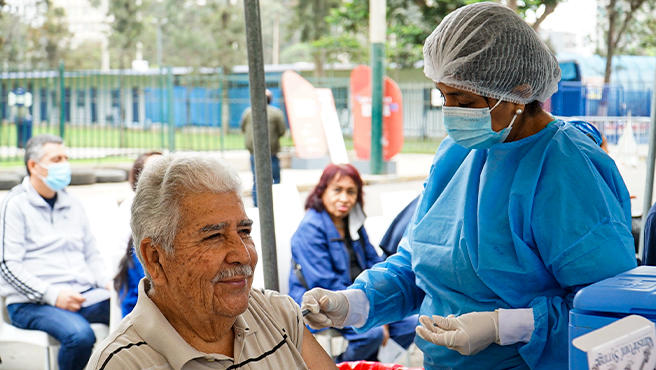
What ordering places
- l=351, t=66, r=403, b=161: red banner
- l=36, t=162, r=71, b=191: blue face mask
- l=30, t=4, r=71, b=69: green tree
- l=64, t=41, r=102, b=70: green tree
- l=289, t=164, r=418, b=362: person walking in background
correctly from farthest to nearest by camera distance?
1. l=64, t=41, r=102, b=70: green tree
2. l=30, t=4, r=71, b=69: green tree
3. l=351, t=66, r=403, b=161: red banner
4. l=36, t=162, r=71, b=191: blue face mask
5. l=289, t=164, r=418, b=362: person walking in background

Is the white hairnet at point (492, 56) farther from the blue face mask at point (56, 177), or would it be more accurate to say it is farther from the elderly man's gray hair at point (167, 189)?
the blue face mask at point (56, 177)

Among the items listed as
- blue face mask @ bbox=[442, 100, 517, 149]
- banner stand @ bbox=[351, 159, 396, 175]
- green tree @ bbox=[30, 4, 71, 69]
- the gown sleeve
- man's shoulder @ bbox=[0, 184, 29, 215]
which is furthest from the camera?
green tree @ bbox=[30, 4, 71, 69]

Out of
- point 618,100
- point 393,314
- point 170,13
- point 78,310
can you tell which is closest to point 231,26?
point 170,13

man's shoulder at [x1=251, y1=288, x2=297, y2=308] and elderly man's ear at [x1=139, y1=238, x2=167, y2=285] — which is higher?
elderly man's ear at [x1=139, y1=238, x2=167, y2=285]

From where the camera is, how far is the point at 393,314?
2002mm

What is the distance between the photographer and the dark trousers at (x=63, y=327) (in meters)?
3.51

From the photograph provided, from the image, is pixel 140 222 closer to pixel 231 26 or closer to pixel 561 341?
pixel 561 341

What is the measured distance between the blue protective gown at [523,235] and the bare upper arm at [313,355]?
0.87ft

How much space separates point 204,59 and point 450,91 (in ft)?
97.8

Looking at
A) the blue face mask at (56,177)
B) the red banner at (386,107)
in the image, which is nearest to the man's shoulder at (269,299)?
the blue face mask at (56,177)

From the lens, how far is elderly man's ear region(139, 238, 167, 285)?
1.61 m

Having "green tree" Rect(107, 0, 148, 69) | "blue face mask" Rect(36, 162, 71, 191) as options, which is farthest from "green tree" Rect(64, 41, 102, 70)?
"blue face mask" Rect(36, 162, 71, 191)

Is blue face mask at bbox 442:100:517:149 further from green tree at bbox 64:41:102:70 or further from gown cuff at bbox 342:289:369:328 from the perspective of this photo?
green tree at bbox 64:41:102:70

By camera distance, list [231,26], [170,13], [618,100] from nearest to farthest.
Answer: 1. [618,100]
2. [231,26]
3. [170,13]
